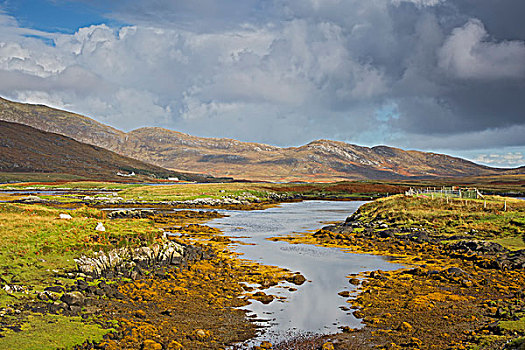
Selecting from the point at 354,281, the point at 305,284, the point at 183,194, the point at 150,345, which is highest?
the point at 183,194

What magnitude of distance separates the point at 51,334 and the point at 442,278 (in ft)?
72.8

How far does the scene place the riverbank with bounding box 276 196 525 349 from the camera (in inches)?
667

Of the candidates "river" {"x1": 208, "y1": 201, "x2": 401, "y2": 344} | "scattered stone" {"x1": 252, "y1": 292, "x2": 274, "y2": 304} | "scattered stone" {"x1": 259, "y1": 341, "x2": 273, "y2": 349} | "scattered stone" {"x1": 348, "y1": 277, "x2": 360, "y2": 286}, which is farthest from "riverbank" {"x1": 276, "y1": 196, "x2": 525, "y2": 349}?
"scattered stone" {"x1": 252, "y1": 292, "x2": 274, "y2": 304}

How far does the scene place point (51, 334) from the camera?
14.9 meters

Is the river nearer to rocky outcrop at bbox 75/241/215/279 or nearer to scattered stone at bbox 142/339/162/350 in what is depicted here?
scattered stone at bbox 142/339/162/350

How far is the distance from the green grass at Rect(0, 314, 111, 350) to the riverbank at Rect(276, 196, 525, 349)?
9.94 meters

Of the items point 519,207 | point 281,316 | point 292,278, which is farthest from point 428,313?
point 519,207

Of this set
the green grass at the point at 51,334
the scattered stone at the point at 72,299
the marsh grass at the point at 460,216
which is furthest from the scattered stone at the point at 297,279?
the marsh grass at the point at 460,216

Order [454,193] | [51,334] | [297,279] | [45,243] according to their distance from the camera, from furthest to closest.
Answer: [454,193]
[297,279]
[45,243]
[51,334]

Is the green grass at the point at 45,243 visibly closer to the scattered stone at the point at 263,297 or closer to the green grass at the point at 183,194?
the scattered stone at the point at 263,297

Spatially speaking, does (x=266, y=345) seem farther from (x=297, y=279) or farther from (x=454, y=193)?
(x=454, y=193)

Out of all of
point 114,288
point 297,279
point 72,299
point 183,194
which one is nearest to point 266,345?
point 72,299

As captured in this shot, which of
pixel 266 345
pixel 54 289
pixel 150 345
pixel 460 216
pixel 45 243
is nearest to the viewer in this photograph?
pixel 150 345

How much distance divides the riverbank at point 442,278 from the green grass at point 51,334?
9943mm
